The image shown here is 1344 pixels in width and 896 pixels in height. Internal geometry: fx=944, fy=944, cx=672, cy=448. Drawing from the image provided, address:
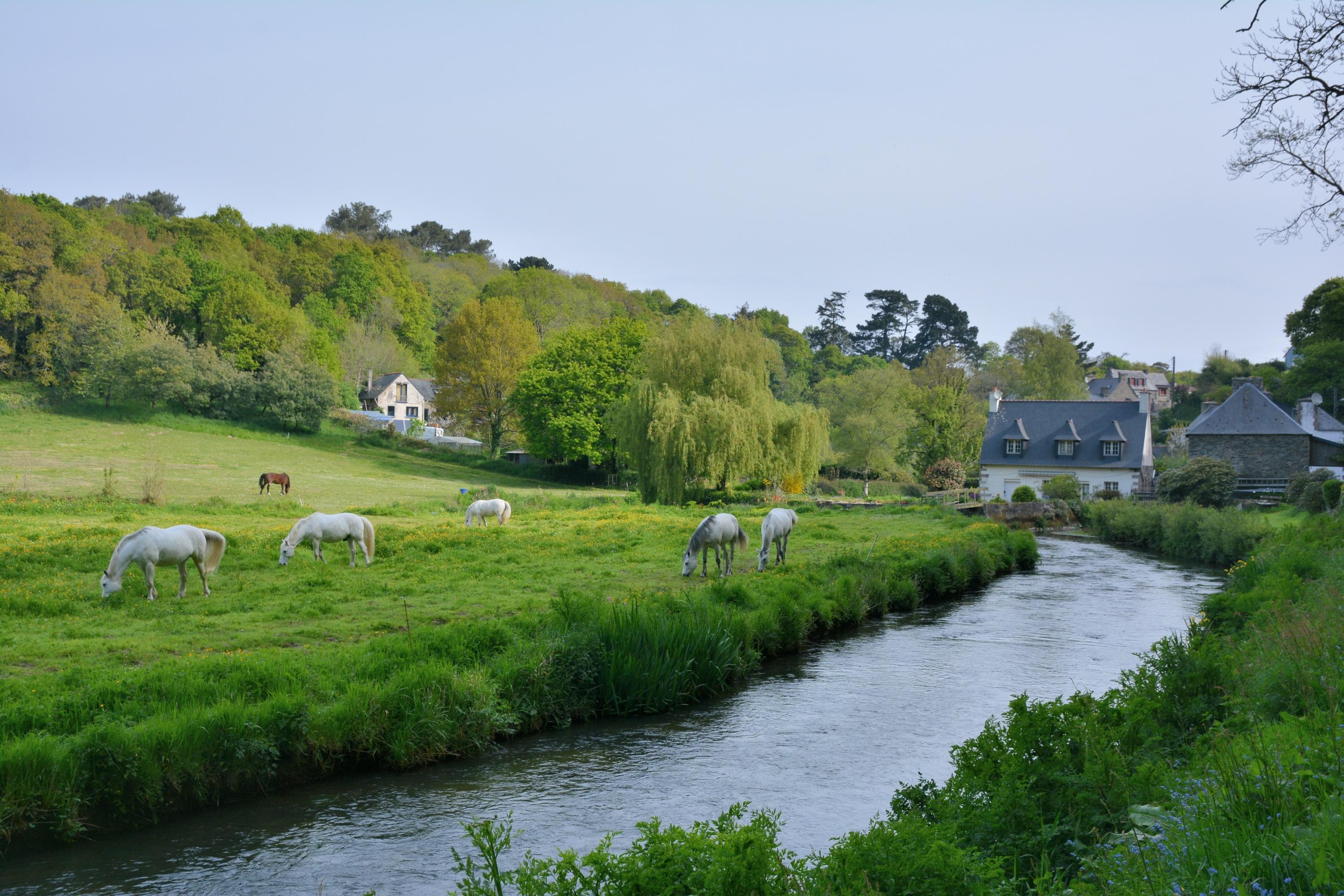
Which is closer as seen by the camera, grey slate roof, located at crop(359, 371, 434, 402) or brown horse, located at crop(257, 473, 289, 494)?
brown horse, located at crop(257, 473, 289, 494)

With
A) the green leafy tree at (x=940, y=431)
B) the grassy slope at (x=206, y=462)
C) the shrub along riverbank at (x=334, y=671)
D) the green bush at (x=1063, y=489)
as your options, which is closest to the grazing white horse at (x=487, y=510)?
the shrub along riverbank at (x=334, y=671)

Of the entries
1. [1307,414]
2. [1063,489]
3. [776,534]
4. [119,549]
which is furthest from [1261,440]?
[119,549]

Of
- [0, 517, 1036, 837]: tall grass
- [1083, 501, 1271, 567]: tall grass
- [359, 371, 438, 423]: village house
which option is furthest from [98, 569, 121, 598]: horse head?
[359, 371, 438, 423]: village house

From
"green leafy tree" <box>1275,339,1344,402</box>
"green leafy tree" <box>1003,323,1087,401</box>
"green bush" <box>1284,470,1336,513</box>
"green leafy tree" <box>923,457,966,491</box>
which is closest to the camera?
"green bush" <box>1284,470,1336,513</box>

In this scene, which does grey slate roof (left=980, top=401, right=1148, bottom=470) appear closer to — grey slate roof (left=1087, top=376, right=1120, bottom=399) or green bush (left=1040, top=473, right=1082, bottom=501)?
green bush (left=1040, top=473, right=1082, bottom=501)

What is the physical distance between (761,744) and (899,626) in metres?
9.18

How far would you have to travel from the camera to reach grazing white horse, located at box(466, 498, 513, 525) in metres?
30.6

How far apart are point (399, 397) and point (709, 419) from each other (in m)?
62.7

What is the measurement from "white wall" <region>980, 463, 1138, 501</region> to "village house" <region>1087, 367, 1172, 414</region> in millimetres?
32965

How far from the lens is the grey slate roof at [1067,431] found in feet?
187

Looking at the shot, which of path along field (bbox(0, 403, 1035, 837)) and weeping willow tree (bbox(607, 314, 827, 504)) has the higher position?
weeping willow tree (bbox(607, 314, 827, 504))

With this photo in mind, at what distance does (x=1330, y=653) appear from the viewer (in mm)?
7367

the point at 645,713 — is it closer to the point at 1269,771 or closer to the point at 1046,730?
the point at 1046,730

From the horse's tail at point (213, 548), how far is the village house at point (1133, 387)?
84.0 m
